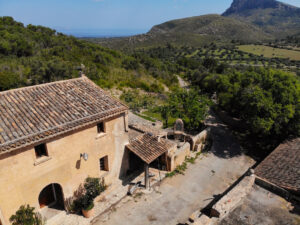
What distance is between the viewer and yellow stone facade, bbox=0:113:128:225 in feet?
34.2

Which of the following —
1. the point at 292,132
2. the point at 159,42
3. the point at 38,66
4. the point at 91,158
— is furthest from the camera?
the point at 159,42

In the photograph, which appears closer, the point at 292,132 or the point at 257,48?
the point at 292,132

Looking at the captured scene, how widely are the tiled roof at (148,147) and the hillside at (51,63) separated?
20.1 meters

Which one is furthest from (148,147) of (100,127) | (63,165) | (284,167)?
(284,167)

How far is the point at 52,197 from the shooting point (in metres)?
13.8

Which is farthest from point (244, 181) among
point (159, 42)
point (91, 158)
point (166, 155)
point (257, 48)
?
point (159, 42)

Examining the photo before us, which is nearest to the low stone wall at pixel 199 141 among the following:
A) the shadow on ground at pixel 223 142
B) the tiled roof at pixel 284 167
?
the shadow on ground at pixel 223 142

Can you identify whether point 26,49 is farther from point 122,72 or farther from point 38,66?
point 122,72

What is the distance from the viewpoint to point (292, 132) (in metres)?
20.1

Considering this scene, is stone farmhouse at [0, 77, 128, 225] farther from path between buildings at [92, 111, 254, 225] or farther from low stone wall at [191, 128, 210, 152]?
low stone wall at [191, 128, 210, 152]

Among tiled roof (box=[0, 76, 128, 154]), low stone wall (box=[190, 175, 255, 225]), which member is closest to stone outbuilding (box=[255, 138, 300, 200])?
low stone wall (box=[190, 175, 255, 225])

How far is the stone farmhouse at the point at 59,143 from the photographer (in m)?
10.5

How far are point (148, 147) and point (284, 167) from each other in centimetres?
1005

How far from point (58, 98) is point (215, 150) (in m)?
16.6
